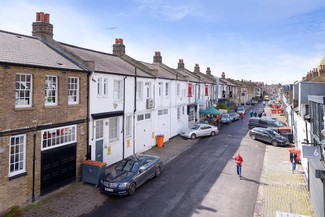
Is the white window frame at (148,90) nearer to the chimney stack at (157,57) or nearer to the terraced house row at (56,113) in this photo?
the terraced house row at (56,113)

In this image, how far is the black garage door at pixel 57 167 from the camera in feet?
44.8

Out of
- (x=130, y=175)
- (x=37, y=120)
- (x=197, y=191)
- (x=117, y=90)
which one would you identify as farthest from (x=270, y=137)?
(x=37, y=120)

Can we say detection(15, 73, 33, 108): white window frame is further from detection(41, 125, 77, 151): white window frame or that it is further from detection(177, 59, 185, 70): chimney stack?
detection(177, 59, 185, 70): chimney stack

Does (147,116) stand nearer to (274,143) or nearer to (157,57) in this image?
(274,143)

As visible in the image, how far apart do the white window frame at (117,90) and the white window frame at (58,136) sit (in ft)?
15.2

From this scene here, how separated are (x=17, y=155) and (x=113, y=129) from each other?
24.7 ft

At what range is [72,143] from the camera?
1529 centimetres

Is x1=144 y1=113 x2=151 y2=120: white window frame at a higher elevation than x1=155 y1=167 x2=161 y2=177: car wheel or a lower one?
higher

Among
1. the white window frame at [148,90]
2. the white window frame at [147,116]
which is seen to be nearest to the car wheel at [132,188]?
the white window frame at [147,116]

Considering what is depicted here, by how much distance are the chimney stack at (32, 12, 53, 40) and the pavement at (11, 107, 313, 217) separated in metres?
10.2

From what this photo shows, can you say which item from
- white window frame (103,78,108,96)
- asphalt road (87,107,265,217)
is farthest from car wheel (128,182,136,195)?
white window frame (103,78,108,96)

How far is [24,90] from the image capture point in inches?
496

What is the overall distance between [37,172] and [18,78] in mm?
4738

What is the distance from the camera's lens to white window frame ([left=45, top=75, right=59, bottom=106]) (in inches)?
549
